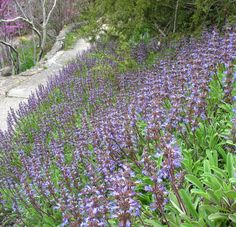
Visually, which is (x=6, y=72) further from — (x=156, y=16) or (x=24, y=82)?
(x=156, y=16)

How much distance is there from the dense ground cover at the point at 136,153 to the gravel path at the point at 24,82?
2.32 metres

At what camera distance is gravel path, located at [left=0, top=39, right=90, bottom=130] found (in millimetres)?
9899

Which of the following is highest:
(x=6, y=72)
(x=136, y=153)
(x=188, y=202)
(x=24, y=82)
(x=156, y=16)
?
(x=156, y=16)

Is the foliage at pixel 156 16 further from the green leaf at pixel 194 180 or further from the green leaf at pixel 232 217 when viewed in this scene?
the green leaf at pixel 232 217

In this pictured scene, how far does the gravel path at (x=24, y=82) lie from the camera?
9.90 m

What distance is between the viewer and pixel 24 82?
11.6m

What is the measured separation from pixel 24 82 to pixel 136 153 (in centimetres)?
836

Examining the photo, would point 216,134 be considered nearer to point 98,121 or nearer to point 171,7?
point 98,121

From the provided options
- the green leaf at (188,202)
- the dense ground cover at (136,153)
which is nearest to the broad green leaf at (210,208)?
Answer: the dense ground cover at (136,153)

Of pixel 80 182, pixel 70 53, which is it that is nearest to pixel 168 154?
pixel 80 182

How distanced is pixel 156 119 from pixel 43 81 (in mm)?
8718

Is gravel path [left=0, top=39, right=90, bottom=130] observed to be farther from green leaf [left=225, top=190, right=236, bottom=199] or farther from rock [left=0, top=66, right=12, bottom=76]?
green leaf [left=225, top=190, right=236, bottom=199]

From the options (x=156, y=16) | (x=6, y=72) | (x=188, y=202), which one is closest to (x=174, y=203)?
(x=188, y=202)

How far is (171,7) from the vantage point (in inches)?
324
